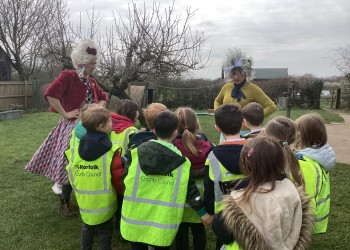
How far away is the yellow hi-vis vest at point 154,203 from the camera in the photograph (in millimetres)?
2707

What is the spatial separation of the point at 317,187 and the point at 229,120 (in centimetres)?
89

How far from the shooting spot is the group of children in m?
2.00

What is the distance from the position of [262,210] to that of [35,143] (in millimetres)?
8682

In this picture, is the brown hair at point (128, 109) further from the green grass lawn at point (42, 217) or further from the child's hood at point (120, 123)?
the green grass lawn at point (42, 217)

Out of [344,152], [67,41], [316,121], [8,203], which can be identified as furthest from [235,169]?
[67,41]

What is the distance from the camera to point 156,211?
273cm

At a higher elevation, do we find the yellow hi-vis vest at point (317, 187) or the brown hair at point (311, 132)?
the brown hair at point (311, 132)

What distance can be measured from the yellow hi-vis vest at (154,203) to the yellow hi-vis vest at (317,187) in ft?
3.00

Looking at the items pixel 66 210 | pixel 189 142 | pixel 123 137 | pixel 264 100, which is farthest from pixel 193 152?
pixel 66 210

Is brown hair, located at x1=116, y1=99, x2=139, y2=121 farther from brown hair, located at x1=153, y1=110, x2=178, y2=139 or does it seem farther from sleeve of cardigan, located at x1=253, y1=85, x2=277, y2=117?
sleeve of cardigan, located at x1=253, y1=85, x2=277, y2=117

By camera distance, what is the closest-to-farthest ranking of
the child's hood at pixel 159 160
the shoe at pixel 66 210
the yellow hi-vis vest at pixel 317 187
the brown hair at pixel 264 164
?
the brown hair at pixel 264 164
the child's hood at pixel 159 160
the yellow hi-vis vest at pixel 317 187
the shoe at pixel 66 210

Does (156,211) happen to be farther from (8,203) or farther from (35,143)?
(35,143)

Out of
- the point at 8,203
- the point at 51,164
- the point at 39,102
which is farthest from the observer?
the point at 39,102

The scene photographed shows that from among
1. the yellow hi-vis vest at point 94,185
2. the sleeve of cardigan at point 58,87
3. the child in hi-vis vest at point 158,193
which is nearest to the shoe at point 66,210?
the sleeve of cardigan at point 58,87
